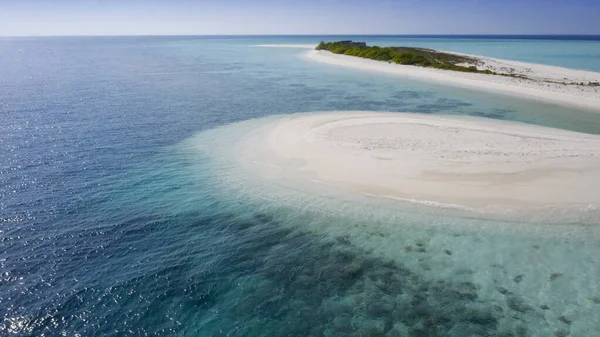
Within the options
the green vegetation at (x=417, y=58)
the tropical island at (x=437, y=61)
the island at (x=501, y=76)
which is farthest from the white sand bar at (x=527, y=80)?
the green vegetation at (x=417, y=58)

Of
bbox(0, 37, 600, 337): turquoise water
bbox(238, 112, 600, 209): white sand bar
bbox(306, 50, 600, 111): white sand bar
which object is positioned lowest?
bbox(0, 37, 600, 337): turquoise water

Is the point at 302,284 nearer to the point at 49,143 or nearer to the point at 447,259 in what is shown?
the point at 447,259

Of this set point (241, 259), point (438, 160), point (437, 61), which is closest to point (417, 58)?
point (437, 61)

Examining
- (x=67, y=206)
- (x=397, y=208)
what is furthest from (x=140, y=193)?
(x=397, y=208)

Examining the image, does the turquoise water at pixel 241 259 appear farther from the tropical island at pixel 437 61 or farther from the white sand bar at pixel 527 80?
the tropical island at pixel 437 61

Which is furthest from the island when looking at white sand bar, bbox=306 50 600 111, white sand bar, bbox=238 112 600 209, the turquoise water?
the turquoise water

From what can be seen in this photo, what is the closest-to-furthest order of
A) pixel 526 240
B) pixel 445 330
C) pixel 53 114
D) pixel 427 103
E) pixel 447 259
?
pixel 445 330, pixel 447 259, pixel 526 240, pixel 53 114, pixel 427 103

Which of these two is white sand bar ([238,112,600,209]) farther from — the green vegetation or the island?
the green vegetation
